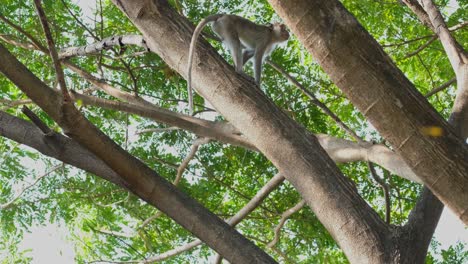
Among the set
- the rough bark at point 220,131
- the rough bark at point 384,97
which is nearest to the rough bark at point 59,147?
the rough bark at point 220,131

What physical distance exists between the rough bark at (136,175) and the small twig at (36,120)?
0.22 ft

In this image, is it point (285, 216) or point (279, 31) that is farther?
point (279, 31)

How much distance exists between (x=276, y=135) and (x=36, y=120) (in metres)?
1.13

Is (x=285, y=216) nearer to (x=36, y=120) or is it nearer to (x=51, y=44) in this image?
(x=36, y=120)

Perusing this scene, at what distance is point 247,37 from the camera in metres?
6.25

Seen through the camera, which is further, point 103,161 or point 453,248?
point 453,248

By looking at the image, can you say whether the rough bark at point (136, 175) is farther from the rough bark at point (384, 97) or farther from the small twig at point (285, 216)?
the small twig at point (285, 216)

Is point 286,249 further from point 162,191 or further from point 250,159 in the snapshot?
point 162,191

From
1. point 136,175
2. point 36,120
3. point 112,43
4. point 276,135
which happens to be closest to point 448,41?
point 276,135

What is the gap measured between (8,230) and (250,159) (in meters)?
2.48

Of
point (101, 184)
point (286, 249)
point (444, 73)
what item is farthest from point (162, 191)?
point (444, 73)

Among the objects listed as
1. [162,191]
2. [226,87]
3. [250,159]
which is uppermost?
[250,159]

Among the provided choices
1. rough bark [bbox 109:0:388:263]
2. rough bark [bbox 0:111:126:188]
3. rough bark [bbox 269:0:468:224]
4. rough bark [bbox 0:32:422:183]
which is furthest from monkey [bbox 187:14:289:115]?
rough bark [bbox 269:0:468:224]

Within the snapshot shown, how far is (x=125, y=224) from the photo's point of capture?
6758mm
